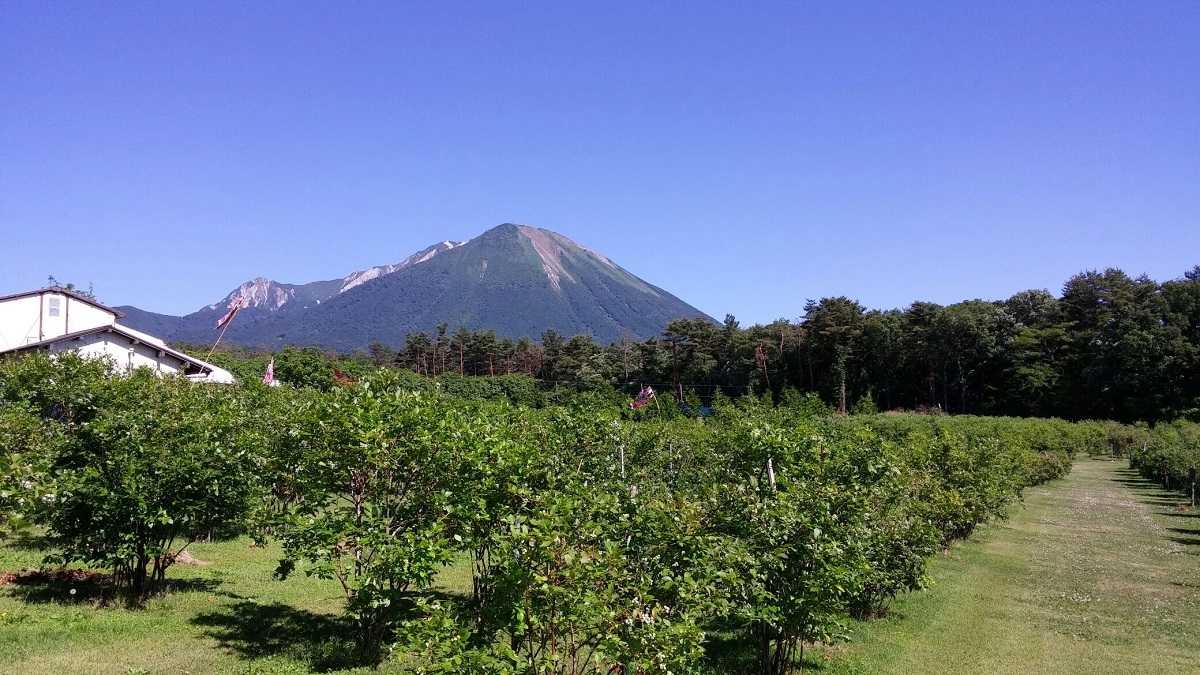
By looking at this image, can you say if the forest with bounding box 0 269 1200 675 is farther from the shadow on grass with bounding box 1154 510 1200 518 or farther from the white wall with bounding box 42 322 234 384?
the white wall with bounding box 42 322 234 384

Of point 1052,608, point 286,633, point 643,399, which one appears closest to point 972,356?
point 643,399

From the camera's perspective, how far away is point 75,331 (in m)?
53.0

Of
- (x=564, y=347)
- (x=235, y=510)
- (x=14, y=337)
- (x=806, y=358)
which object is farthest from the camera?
(x=564, y=347)

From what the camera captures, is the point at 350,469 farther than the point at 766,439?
No

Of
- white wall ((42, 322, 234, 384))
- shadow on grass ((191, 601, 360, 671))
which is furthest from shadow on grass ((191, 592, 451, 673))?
white wall ((42, 322, 234, 384))

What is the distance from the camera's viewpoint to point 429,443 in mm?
12281

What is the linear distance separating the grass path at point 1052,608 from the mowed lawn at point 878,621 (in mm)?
58

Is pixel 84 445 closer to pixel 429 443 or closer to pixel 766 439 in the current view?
pixel 429 443

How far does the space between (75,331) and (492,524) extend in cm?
5447

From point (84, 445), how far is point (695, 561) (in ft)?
39.6

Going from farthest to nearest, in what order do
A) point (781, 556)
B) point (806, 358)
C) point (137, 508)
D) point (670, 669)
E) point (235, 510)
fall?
1. point (806, 358)
2. point (235, 510)
3. point (137, 508)
4. point (781, 556)
5. point (670, 669)

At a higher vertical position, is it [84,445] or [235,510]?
[84,445]

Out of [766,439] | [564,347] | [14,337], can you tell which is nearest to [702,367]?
[564,347]

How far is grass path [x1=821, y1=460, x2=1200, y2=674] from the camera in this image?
14.9 metres
